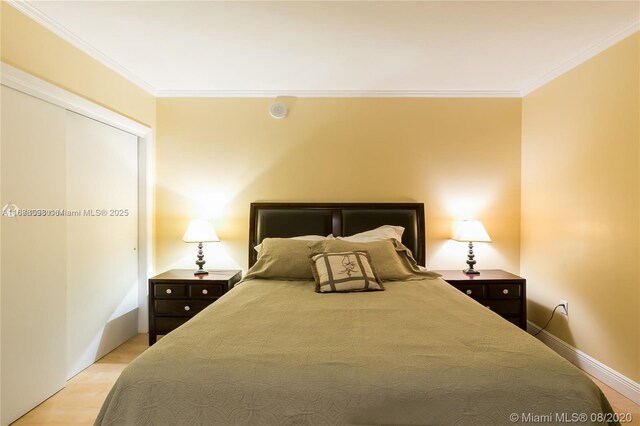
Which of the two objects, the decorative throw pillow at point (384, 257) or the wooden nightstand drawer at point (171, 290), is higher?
the decorative throw pillow at point (384, 257)

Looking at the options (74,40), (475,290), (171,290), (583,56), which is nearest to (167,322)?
(171,290)

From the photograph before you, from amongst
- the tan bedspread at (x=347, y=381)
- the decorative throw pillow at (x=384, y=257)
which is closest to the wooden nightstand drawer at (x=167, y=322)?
the decorative throw pillow at (x=384, y=257)

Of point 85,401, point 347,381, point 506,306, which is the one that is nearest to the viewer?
point 347,381

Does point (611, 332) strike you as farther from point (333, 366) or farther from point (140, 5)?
point (140, 5)

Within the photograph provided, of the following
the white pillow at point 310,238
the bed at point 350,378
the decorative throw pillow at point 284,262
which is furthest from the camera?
the white pillow at point 310,238

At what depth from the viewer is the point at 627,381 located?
2395 mm

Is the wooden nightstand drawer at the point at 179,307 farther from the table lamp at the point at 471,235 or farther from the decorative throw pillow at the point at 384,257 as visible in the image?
the table lamp at the point at 471,235

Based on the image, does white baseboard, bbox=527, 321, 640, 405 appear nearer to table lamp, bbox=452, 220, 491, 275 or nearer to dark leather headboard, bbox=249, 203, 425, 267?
table lamp, bbox=452, 220, 491, 275

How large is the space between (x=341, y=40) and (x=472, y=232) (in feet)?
6.64

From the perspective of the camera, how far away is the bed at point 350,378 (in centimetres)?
122

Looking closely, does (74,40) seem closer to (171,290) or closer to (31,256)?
(31,256)

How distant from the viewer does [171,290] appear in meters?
3.17

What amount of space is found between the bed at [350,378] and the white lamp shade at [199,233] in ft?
5.30

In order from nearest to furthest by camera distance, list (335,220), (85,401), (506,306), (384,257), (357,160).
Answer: (85,401) → (384,257) → (506,306) → (335,220) → (357,160)
